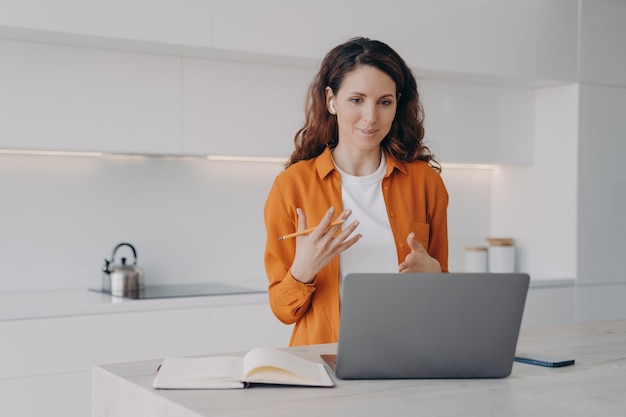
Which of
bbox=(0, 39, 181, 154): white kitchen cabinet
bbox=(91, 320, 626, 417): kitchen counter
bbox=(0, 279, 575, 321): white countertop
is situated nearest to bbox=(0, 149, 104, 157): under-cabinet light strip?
bbox=(0, 39, 181, 154): white kitchen cabinet

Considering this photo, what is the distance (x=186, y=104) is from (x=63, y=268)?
87cm

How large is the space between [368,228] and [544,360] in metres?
0.63

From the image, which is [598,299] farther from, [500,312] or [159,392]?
[159,392]

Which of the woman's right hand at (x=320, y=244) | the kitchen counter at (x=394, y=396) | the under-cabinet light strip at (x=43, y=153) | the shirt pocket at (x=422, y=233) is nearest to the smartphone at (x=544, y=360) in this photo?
the kitchen counter at (x=394, y=396)

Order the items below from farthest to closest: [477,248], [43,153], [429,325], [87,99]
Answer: [477,248] < [43,153] < [87,99] < [429,325]

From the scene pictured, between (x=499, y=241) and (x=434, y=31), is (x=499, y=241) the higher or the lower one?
the lower one

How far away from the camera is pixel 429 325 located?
4.86 feet

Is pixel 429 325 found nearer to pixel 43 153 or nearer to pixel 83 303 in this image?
pixel 83 303

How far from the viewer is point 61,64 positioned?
3.28 metres

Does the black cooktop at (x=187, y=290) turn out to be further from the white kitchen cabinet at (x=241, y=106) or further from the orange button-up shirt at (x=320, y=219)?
the orange button-up shirt at (x=320, y=219)

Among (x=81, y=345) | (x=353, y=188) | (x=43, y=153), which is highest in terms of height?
(x=43, y=153)

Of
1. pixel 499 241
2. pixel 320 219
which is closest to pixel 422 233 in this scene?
pixel 320 219

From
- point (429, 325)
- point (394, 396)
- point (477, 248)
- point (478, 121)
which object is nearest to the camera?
point (394, 396)

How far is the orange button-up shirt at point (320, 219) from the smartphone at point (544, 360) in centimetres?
51
